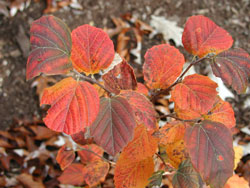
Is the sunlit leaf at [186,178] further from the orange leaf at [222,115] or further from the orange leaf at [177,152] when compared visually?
the orange leaf at [222,115]

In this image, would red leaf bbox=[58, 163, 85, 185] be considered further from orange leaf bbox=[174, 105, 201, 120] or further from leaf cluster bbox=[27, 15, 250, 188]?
orange leaf bbox=[174, 105, 201, 120]

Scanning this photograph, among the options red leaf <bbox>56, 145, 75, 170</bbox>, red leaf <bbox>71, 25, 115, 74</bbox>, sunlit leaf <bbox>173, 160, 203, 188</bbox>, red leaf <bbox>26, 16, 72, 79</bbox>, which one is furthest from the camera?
red leaf <bbox>56, 145, 75, 170</bbox>

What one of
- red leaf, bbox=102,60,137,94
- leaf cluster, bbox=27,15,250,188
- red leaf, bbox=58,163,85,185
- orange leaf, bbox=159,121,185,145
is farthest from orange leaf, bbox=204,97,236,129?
red leaf, bbox=58,163,85,185

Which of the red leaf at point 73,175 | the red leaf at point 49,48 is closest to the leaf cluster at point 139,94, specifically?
the red leaf at point 49,48

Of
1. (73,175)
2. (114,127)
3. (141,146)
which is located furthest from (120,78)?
(73,175)

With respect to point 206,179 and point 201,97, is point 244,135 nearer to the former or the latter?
point 201,97

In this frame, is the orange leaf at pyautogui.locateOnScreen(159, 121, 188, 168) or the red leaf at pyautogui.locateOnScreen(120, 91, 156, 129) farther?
the orange leaf at pyautogui.locateOnScreen(159, 121, 188, 168)
